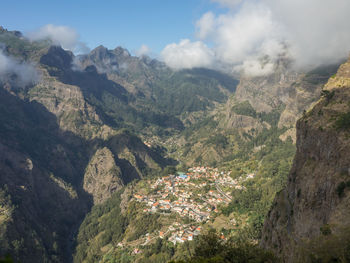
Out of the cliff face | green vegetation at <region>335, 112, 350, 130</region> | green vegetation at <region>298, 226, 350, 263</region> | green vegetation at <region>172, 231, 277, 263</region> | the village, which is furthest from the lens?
the village

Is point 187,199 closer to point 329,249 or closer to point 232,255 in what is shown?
point 232,255

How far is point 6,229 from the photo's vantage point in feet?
441

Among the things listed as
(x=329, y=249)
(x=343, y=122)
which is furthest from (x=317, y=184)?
(x=329, y=249)

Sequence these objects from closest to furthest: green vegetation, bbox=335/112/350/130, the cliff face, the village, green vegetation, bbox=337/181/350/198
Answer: green vegetation, bbox=337/181/350/198 → the cliff face → green vegetation, bbox=335/112/350/130 → the village

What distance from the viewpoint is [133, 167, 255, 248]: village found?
418 ft

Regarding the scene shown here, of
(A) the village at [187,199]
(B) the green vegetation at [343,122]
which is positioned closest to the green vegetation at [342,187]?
(B) the green vegetation at [343,122]

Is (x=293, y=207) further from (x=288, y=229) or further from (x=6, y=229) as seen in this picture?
(x=6, y=229)

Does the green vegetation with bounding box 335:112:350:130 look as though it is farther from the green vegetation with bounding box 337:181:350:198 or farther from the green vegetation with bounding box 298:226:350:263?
the green vegetation with bounding box 298:226:350:263

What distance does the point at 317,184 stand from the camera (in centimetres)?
5453

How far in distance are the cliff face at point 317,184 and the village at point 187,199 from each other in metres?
59.8

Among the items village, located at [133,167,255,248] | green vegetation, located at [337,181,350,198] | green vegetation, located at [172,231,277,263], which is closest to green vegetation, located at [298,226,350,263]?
green vegetation, located at [172,231,277,263]

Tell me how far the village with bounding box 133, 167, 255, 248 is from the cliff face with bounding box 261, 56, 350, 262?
2355 inches

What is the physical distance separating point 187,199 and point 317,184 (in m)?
111

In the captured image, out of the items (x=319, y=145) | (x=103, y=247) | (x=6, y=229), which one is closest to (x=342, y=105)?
(x=319, y=145)
